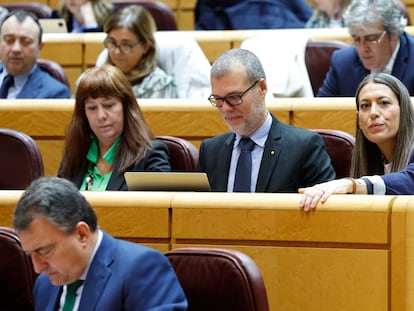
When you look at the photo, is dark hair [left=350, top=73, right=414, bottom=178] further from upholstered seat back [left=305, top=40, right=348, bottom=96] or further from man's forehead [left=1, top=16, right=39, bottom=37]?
man's forehead [left=1, top=16, right=39, bottom=37]

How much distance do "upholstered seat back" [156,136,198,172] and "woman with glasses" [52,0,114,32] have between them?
3.75ft

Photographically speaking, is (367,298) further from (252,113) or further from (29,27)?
(29,27)

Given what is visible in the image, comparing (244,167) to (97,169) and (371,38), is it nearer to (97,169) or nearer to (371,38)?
(97,169)

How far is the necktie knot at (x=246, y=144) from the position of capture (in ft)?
5.59

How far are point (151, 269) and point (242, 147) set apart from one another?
52cm

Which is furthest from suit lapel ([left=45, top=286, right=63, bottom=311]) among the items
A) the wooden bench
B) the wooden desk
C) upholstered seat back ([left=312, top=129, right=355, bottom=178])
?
the wooden desk

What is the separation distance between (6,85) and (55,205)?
1.31m

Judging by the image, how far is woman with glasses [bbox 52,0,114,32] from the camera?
9.69 feet

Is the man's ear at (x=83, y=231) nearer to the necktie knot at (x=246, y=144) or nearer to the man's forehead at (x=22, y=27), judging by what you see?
the necktie knot at (x=246, y=144)

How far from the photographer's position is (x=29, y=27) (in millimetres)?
2463

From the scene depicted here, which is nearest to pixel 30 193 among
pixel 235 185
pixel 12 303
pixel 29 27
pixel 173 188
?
pixel 12 303

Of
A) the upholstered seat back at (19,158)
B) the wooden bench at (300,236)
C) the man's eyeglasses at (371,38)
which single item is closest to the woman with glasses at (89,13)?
the man's eyeglasses at (371,38)

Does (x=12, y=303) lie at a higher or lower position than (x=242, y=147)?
lower

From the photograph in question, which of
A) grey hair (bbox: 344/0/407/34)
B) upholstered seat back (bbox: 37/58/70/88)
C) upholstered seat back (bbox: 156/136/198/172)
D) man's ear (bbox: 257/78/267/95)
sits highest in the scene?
grey hair (bbox: 344/0/407/34)
